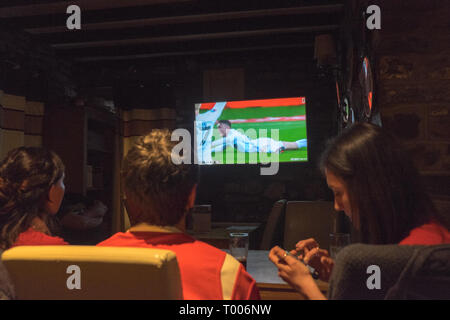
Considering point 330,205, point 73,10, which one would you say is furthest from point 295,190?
point 73,10

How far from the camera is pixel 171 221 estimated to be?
38.3 inches

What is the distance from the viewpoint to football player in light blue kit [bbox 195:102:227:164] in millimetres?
4488

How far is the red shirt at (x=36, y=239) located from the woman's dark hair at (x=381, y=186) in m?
0.87

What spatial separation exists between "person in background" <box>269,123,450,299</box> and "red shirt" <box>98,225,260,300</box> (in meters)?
0.18

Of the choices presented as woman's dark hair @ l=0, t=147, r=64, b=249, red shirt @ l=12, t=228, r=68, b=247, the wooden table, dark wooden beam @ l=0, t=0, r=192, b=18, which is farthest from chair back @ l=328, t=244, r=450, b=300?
dark wooden beam @ l=0, t=0, r=192, b=18

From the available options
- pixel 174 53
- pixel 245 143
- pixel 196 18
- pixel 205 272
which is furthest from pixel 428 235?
pixel 174 53

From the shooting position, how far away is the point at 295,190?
438cm

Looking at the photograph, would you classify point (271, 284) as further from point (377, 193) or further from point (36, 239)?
point (36, 239)

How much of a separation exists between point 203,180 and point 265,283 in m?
3.28

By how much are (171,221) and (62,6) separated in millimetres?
3159

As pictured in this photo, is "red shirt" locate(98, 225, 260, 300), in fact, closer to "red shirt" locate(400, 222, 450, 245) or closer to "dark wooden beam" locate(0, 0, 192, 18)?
"red shirt" locate(400, 222, 450, 245)

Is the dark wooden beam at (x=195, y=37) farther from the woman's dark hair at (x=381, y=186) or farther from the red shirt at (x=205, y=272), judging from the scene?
the red shirt at (x=205, y=272)

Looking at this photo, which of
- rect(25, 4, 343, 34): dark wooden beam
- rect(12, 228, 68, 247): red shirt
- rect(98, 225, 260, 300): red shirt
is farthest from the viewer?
rect(25, 4, 343, 34): dark wooden beam
